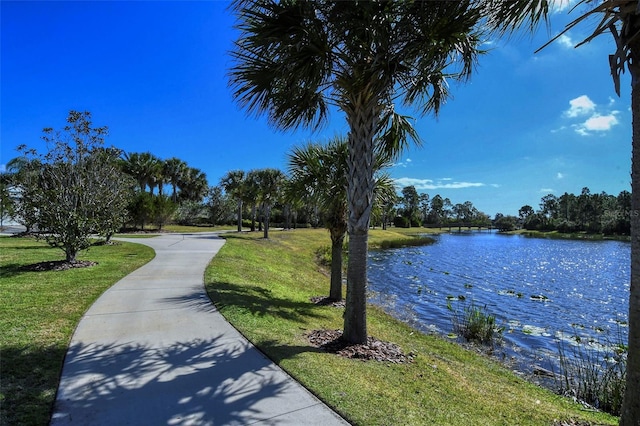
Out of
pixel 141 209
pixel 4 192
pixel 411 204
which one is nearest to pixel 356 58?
pixel 4 192

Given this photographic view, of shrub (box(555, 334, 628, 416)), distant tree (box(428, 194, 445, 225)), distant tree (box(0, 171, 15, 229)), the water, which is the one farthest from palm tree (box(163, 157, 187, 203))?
distant tree (box(428, 194, 445, 225))

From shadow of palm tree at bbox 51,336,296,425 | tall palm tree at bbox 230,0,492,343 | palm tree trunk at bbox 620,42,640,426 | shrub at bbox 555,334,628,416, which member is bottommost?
shrub at bbox 555,334,628,416

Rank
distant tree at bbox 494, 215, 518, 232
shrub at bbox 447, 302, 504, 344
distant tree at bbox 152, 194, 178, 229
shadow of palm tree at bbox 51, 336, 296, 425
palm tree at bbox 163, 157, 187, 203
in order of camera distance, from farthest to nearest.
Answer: distant tree at bbox 494, 215, 518, 232 → palm tree at bbox 163, 157, 187, 203 → distant tree at bbox 152, 194, 178, 229 → shrub at bbox 447, 302, 504, 344 → shadow of palm tree at bbox 51, 336, 296, 425

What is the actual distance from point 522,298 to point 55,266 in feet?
52.8

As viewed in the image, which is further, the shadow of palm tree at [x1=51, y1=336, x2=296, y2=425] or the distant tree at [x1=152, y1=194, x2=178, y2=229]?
the distant tree at [x1=152, y1=194, x2=178, y2=229]

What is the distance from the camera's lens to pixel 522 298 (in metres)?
14.0

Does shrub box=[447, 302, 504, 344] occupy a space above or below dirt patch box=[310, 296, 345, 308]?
below

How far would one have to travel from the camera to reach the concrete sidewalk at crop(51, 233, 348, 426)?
320 centimetres

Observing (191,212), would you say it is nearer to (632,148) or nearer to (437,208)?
(632,148)

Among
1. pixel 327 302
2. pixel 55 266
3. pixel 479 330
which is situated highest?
pixel 55 266

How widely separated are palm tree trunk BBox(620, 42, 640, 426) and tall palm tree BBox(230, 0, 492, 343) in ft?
8.07

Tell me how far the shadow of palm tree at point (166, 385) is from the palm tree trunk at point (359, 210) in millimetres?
1610

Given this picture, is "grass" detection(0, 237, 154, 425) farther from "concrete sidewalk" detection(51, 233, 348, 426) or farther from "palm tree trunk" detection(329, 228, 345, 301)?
"palm tree trunk" detection(329, 228, 345, 301)

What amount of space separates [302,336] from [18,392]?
3.58 m
